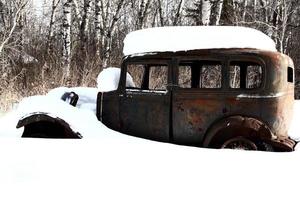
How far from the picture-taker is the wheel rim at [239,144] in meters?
5.22

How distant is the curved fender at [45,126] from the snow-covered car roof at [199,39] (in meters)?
1.32

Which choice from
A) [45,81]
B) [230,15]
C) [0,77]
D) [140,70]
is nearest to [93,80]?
[45,81]

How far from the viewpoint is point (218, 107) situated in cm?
539

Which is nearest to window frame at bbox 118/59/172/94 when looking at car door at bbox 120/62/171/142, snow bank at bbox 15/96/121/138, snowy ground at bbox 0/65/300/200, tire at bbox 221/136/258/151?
car door at bbox 120/62/171/142

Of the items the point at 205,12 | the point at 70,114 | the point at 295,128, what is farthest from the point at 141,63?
the point at 205,12

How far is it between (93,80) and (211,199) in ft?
28.2

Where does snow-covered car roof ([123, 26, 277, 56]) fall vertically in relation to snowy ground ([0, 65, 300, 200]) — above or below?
above

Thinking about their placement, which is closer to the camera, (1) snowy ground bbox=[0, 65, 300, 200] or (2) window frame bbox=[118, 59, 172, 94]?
(1) snowy ground bbox=[0, 65, 300, 200]

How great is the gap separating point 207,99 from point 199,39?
0.75 meters

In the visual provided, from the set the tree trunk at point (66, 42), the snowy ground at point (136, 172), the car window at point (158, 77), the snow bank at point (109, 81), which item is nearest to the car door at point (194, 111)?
the snow bank at point (109, 81)

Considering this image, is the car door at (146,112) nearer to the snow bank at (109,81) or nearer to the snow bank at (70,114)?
the snow bank at (109,81)

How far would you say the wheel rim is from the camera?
17.1ft

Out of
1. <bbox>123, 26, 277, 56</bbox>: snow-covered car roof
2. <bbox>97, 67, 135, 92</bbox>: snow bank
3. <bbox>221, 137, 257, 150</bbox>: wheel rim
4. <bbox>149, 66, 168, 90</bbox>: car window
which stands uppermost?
<bbox>123, 26, 277, 56</bbox>: snow-covered car roof

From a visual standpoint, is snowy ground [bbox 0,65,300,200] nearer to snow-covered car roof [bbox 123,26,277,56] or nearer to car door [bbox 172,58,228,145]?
car door [bbox 172,58,228,145]
